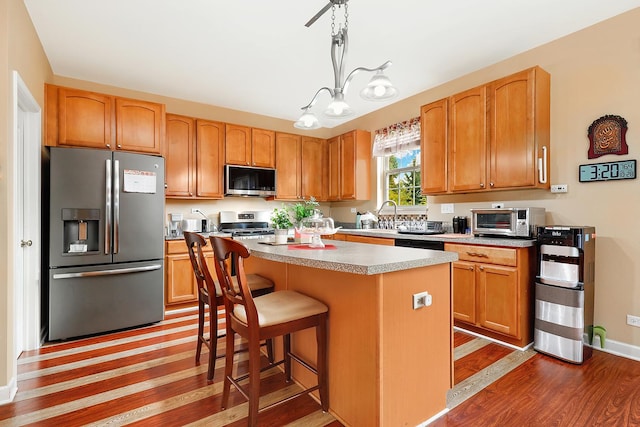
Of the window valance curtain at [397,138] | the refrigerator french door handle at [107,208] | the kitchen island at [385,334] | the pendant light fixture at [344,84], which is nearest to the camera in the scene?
the kitchen island at [385,334]

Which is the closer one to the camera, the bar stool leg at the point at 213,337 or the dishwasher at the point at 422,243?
the bar stool leg at the point at 213,337

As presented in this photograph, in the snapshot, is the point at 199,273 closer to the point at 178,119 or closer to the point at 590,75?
the point at 178,119

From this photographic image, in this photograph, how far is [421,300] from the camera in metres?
1.64

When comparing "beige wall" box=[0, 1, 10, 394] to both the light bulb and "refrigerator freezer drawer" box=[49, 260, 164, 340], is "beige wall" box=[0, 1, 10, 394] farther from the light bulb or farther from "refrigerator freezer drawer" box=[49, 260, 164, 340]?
the light bulb

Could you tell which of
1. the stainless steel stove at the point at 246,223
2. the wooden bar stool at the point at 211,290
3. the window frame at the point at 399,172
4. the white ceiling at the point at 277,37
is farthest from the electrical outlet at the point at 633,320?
the stainless steel stove at the point at 246,223

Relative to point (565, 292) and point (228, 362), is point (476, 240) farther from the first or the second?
point (228, 362)

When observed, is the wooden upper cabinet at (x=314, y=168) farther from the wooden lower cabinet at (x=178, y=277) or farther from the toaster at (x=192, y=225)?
the wooden lower cabinet at (x=178, y=277)

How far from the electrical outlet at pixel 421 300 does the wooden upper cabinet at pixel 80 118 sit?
3.43 m

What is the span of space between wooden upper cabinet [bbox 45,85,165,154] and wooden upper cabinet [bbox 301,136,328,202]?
2.27 meters

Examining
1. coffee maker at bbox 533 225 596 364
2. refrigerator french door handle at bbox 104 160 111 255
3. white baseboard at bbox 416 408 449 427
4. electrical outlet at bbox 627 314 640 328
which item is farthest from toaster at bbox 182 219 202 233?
electrical outlet at bbox 627 314 640 328

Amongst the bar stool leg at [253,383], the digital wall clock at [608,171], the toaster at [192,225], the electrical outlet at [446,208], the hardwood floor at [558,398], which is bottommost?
the hardwood floor at [558,398]

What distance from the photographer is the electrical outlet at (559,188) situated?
9.23 ft

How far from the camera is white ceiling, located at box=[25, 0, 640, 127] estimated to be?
7.91 ft

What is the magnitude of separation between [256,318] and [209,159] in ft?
10.9
